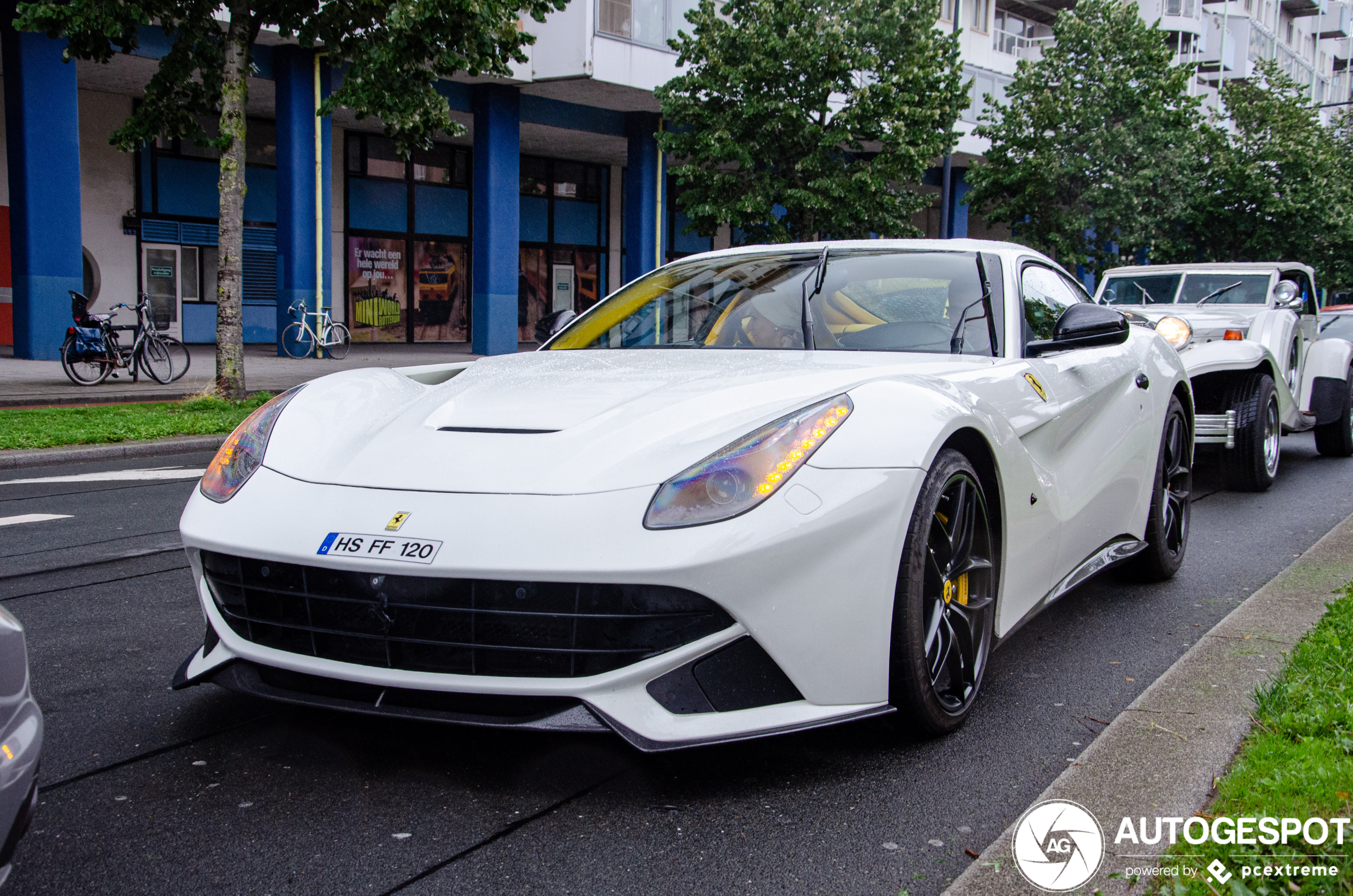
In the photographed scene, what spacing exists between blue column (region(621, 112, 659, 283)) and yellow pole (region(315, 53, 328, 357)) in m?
6.71

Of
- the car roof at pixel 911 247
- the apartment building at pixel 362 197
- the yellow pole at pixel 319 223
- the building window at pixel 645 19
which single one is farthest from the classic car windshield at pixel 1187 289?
the yellow pole at pixel 319 223

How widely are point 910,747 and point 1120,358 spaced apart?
2.18 meters

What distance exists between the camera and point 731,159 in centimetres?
2019

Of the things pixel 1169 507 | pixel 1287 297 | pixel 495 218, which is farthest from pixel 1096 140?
pixel 1169 507

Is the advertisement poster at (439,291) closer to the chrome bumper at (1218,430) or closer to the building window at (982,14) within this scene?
the building window at (982,14)

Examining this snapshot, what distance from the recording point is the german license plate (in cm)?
255

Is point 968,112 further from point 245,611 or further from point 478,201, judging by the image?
point 245,611

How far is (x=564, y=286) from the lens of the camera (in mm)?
31891

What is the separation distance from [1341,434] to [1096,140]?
16.0 m

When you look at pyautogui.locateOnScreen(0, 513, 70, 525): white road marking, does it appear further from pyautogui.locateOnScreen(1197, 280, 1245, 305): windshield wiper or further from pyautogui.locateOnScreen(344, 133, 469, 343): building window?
pyautogui.locateOnScreen(344, 133, 469, 343): building window

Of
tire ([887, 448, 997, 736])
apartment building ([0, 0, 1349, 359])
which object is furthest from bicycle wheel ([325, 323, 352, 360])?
tire ([887, 448, 997, 736])

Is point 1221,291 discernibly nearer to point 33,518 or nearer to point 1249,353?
point 1249,353

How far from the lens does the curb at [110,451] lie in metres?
9.07

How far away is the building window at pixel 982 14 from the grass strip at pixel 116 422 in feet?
97.3
